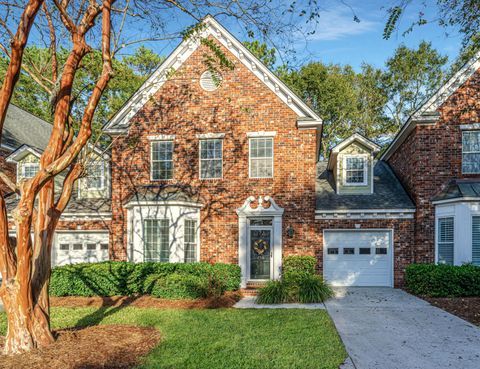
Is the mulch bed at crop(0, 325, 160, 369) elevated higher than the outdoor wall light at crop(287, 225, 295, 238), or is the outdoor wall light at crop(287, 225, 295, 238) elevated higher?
the outdoor wall light at crop(287, 225, 295, 238)

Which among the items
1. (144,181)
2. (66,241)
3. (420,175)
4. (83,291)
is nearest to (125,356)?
(83,291)

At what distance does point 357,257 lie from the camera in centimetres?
1394

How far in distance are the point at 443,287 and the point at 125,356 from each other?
32.4 ft

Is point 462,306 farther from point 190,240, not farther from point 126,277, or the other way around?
point 126,277

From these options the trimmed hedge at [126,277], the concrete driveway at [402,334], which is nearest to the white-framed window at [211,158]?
the trimmed hedge at [126,277]

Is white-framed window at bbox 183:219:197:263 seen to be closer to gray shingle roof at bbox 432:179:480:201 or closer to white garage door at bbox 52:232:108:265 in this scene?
white garage door at bbox 52:232:108:265

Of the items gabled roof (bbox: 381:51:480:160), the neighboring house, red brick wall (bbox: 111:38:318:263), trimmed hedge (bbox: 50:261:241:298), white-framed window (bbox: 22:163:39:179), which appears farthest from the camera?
white-framed window (bbox: 22:163:39:179)

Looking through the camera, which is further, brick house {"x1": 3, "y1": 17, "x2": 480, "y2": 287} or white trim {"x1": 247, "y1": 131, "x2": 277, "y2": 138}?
white trim {"x1": 247, "y1": 131, "x2": 277, "y2": 138}

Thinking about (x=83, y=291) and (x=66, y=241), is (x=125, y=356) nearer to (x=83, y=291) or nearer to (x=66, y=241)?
(x=83, y=291)

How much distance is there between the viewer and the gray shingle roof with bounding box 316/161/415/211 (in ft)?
45.3

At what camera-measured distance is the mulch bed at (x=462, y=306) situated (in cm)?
913

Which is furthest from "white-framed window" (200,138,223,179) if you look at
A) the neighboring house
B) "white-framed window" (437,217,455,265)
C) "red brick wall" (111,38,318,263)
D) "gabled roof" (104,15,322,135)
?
"white-framed window" (437,217,455,265)

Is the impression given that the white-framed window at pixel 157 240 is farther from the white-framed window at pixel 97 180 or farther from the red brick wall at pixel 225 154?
the white-framed window at pixel 97 180

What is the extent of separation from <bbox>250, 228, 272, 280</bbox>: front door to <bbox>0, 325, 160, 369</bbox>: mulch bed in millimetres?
6418
